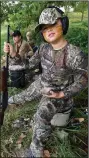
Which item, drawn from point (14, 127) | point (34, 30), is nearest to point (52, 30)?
point (34, 30)

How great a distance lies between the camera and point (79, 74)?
1.26m

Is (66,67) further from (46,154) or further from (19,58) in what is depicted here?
(46,154)

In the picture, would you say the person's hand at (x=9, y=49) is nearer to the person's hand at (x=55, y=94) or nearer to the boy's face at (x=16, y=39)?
the boy's face at (x=16, y=39)

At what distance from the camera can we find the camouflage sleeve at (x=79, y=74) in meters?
1.25

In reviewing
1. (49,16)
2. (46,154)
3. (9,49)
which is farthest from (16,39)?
(46,154)

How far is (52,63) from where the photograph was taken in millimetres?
1266

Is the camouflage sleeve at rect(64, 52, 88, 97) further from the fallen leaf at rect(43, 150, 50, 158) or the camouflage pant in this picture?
the fallen leaf at rect(43, 150, 50, 158)

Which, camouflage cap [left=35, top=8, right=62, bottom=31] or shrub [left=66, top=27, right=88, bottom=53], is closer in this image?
camouflage cap [left=35, top=8, right=62, bottom=31]

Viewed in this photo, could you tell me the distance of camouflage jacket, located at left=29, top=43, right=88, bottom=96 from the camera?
4.11 feet

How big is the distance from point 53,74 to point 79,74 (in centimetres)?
7

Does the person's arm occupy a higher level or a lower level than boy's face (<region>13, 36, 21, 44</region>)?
lower

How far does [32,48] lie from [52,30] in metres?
0.14

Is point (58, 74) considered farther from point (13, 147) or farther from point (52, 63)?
point (13, 147)

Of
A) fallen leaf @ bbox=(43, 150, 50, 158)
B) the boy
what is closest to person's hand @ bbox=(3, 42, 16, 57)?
the boy
